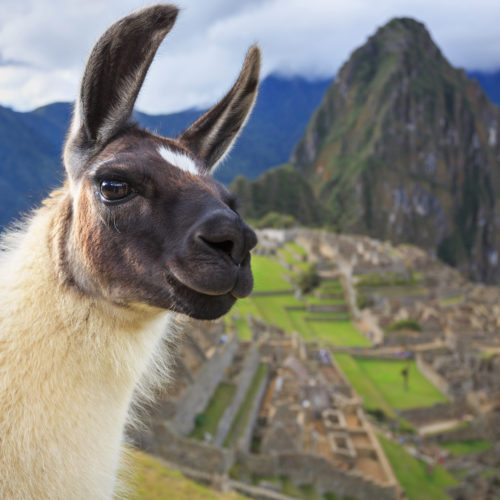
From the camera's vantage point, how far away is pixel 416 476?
15867mm

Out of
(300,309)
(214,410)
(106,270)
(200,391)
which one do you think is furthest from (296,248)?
(106,270)

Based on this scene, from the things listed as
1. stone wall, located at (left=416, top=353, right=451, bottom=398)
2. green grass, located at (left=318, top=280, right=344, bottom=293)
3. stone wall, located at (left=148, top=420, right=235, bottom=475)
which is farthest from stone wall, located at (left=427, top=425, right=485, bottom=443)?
green grass, located at (left=318, top=280, right=344, bottom=293)

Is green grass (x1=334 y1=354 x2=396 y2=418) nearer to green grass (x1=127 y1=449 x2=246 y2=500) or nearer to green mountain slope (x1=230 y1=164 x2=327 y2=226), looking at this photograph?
green grass (x1=127 y1=449 x2=246 y2=500)

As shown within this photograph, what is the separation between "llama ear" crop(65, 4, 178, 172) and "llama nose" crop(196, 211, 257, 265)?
0.50 m

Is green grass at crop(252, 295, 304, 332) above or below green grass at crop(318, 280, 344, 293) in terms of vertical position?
Result: above

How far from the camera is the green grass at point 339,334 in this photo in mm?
30703

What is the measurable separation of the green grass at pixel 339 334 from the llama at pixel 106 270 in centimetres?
2949

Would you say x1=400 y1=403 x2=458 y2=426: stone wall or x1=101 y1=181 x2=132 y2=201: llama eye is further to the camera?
x1=400 y1=403 x2=458 y2=426: stone wall

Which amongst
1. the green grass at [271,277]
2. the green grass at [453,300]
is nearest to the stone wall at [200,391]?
the green grass at [271,277]

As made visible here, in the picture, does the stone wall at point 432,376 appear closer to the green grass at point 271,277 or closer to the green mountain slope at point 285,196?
the green grass at point 271,277

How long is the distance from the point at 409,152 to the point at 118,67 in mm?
159554

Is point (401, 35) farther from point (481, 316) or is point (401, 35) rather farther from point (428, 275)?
point (481, 316)

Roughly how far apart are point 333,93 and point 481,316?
505 feet

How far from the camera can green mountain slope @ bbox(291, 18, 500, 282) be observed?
138750mm
